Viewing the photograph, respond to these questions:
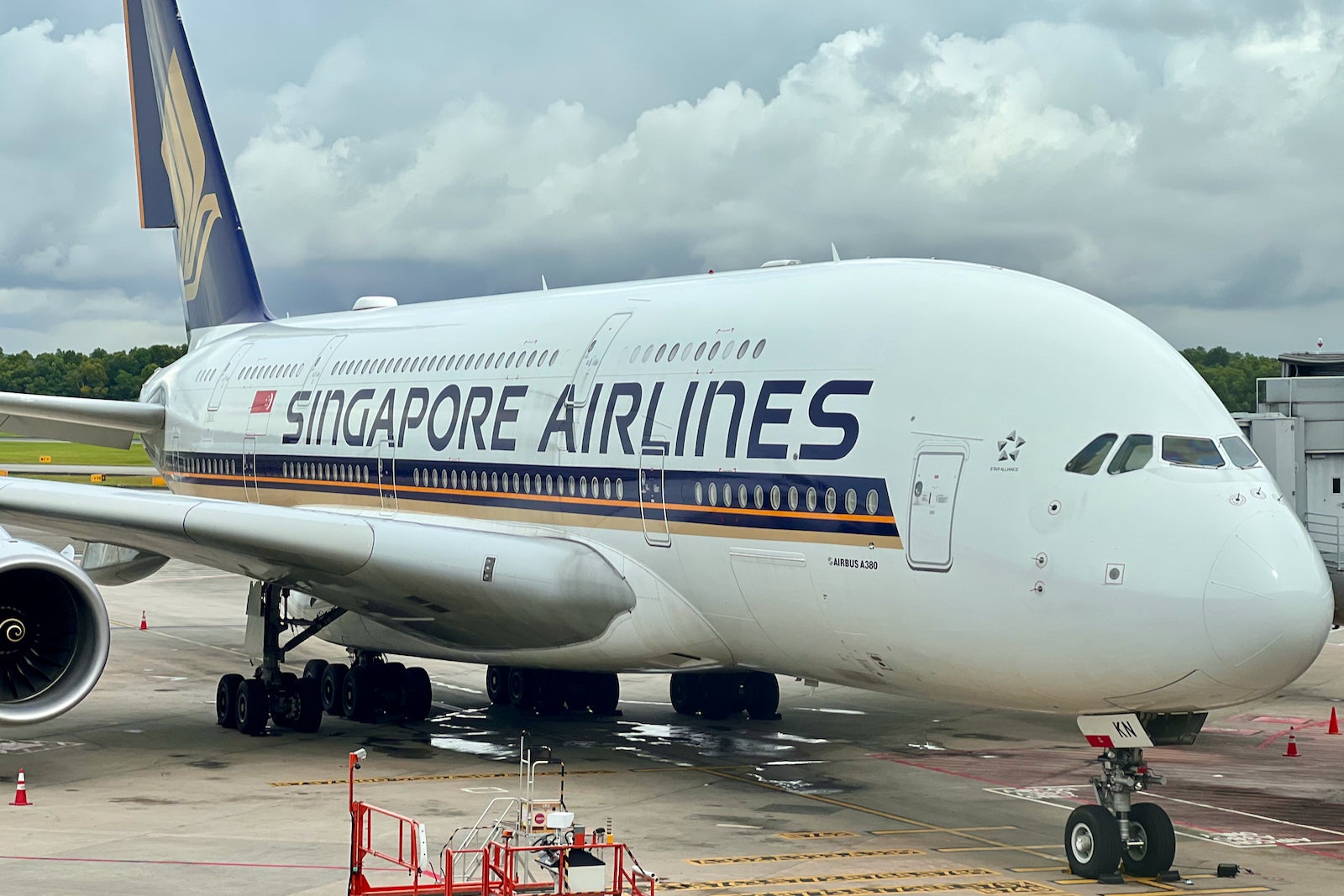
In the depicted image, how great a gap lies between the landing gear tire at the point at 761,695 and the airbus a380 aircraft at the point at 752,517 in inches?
2.2

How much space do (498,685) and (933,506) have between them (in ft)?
35.1

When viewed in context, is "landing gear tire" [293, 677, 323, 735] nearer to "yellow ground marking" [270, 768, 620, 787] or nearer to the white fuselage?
the white fuselage

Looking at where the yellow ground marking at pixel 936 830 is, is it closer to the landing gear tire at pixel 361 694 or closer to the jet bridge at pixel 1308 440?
the jet bridge at pixel 1308 440

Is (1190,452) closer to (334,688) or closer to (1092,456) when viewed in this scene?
(1092,456)

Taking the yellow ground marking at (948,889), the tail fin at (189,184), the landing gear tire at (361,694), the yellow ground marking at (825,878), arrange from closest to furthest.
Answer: the yellow ground marking at (948,889) → the yellow ground marking at (825,878) → the landing gear tire at (361,694) → the tail fin at (189,184)

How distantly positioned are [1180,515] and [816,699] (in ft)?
40.3

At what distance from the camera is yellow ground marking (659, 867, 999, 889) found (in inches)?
503

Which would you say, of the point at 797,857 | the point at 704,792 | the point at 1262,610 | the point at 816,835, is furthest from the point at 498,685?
the point at 1262,610

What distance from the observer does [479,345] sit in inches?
770

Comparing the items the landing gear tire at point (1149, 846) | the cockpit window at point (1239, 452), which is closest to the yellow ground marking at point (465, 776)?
the landing gear tire at point (1149, 846)

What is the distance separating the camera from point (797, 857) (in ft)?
45.4

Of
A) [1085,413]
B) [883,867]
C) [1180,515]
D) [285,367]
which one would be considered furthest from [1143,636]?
[285,367]

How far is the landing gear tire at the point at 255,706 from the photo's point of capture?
20.3 metres

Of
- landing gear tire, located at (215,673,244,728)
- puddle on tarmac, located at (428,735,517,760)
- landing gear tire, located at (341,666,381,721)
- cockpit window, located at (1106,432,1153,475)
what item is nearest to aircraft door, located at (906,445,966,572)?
cockpit window, located at (1106,432,1153,475)
